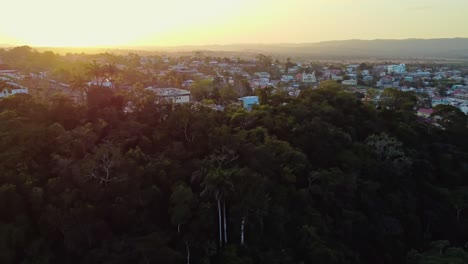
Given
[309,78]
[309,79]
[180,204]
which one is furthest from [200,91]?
[309,78]

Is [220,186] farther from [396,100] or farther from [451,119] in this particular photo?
[396,100]

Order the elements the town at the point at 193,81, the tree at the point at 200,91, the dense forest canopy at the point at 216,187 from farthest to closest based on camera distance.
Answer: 1. the tree at the point at 200,91
2. the town at the point at 193,81
3. the dense forest canopy at the point at 216,187

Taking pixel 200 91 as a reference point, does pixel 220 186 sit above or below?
below

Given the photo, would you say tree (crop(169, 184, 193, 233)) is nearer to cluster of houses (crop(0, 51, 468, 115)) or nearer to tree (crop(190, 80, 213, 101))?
tree (crop(190, 80, 213, 101))

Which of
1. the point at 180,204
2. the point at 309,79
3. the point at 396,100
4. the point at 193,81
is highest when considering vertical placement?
the point at 193,81

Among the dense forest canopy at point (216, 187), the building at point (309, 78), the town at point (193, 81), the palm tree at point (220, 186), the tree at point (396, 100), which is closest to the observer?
the dense forest canopy at point (216, 187)

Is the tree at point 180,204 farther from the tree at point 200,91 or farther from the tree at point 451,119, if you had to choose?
the tree at point 451,119

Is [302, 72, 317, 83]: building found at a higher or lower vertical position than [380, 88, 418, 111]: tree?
lower

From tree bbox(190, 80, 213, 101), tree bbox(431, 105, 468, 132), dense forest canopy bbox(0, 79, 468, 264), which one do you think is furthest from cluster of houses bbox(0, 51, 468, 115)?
dense forest canopy bbox(0, 79, 468, 264)

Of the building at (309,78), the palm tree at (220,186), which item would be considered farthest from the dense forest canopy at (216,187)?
the building at (309,78)
